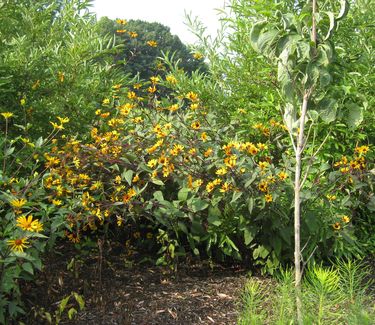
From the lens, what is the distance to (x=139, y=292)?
3.02 m

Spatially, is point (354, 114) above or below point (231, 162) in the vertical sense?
above

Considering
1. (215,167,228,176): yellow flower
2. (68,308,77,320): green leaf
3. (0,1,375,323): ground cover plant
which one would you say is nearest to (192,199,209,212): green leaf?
(0,1,375,323): ground cover plant

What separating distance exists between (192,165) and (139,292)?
0.84m

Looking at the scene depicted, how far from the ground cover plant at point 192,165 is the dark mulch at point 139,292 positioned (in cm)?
10

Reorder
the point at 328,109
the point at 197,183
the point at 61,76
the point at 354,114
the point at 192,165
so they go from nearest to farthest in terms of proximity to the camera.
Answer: the point at 328,109 < the point at 354,114 < the point at 197,183 < the point at 192,165 < the point at 61,76

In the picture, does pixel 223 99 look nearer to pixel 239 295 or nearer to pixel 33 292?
pixel 239 295

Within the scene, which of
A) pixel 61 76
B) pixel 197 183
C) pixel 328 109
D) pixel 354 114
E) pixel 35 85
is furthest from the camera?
pixel 61 76

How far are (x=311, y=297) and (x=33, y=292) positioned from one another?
1479mm

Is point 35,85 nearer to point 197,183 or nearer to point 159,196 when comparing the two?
point 159,196

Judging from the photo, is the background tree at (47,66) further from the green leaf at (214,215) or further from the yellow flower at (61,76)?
the green leaf at (214,215)

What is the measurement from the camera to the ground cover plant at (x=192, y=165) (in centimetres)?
252

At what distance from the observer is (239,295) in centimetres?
295

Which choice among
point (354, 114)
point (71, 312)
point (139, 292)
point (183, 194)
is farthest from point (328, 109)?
point (71, 312)

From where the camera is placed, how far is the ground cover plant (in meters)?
2.52
